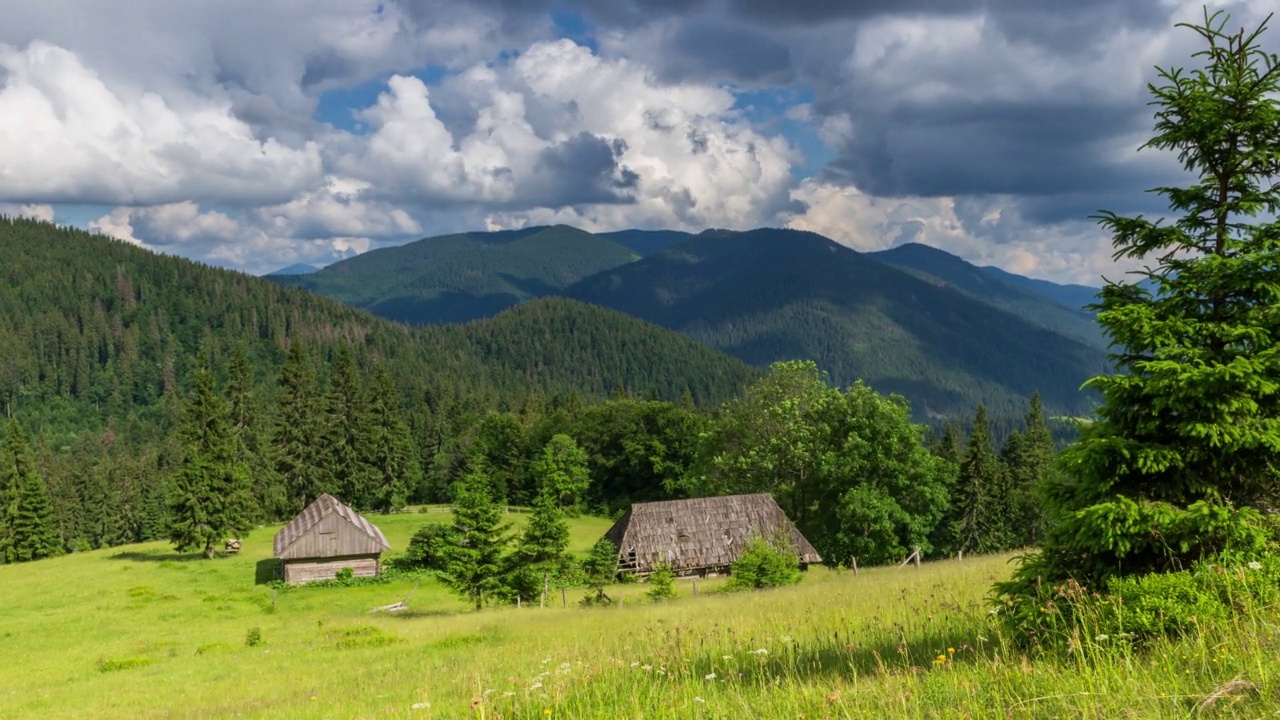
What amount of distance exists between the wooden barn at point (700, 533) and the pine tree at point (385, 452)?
52.5 metres

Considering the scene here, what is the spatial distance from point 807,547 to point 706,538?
5996 millimetres

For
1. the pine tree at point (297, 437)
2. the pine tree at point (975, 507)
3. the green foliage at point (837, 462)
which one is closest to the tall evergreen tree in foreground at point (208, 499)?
the pine tree at point (297, 437)

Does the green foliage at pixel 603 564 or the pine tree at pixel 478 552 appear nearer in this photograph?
the pine tree at pixel 478 552

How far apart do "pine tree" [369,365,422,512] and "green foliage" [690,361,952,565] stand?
5516 cm

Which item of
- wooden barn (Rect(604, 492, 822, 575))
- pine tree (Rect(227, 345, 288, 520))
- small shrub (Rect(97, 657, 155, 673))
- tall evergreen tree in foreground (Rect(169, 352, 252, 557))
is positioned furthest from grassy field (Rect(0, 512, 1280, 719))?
pine tree (Rect(227, 345, 288, 520))

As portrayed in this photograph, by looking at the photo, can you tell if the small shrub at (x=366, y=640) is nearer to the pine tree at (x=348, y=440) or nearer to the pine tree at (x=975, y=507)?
the pine tree at (x=975, y=507)

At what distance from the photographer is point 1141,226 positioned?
959 centimetres

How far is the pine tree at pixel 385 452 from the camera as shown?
299 feet

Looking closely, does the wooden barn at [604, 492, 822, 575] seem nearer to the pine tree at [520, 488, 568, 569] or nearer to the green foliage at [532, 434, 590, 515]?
the pine tree at [520, 488, 568, 569]

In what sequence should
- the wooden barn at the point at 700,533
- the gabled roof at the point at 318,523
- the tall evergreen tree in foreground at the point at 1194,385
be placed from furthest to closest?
the gabled roof at the point at 318,523, the wooden barn at the point at 700,533, the tall evergreen tree in foreground at the point at 1194,385

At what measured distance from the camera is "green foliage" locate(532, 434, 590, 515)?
90.6 meters

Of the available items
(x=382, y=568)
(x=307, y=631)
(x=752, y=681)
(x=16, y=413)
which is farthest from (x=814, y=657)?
(x=16, y=413)

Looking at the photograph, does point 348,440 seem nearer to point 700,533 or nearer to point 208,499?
point 208,499

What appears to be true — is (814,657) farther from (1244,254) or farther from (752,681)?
(1244,254)
